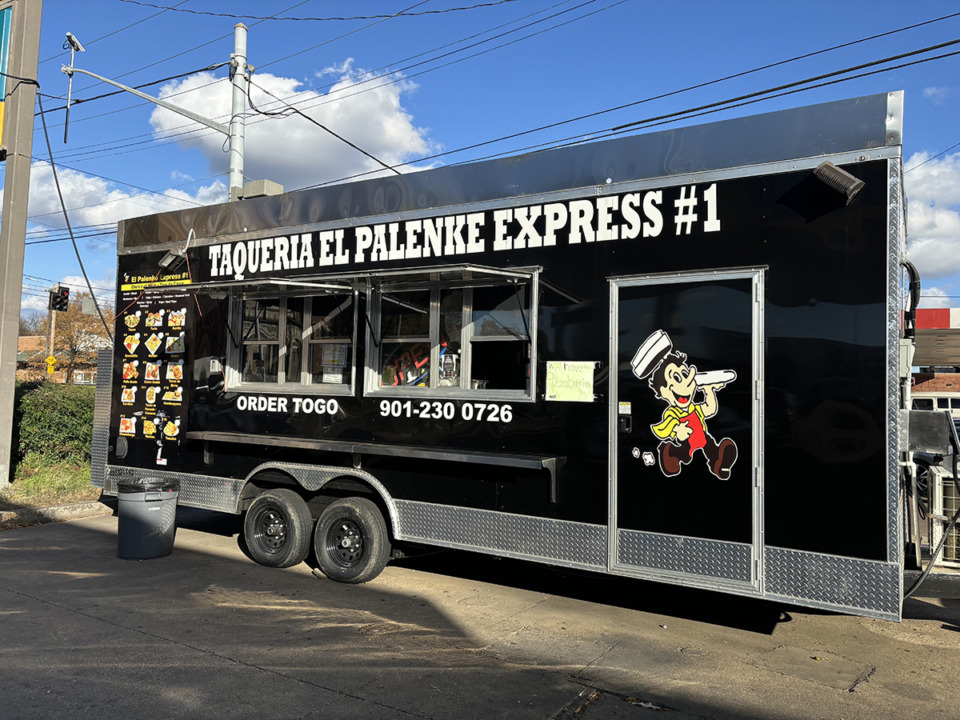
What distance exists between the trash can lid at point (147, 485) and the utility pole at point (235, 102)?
6.73 meters

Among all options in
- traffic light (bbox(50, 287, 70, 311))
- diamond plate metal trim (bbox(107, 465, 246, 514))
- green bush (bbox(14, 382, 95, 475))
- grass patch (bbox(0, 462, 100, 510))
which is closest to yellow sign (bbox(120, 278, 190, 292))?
diamond plate metal trim (bbox(107, 465, 246, 514))

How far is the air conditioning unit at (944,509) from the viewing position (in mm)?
5055

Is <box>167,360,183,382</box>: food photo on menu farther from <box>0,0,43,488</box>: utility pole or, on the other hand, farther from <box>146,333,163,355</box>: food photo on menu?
<box>0,0,43,488</box>: utility pole

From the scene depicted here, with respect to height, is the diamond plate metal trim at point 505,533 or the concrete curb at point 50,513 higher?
the diamond plate metal trim at point 505,533

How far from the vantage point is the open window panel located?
5953 millimetres

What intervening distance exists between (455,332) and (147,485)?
3.72 meters

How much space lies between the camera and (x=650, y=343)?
5.31 m

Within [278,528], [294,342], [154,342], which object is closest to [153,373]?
[154,342]

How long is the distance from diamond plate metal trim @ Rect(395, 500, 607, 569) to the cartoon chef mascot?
0.81 meters

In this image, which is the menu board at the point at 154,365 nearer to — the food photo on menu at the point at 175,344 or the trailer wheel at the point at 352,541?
the food photo on menu at the point at 175,344

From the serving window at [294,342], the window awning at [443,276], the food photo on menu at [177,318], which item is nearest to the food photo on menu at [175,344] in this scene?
the food photo on menu at [177,318]

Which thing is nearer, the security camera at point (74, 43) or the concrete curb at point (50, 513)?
the concrete curb at point (50, 513)

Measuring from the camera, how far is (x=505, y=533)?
5871 mm

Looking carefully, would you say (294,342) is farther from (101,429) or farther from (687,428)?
(687,428)
